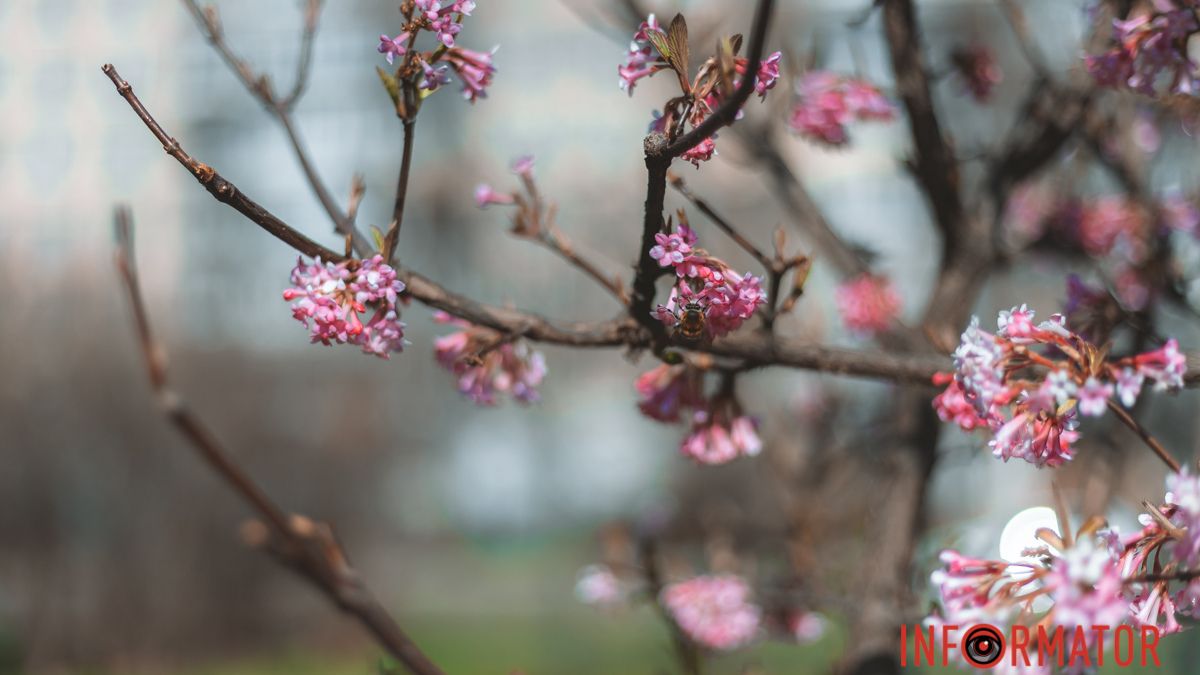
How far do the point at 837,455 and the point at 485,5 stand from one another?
17661 millimetres

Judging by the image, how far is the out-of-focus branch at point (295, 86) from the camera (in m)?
1.58

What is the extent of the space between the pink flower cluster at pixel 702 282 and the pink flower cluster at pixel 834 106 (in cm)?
128

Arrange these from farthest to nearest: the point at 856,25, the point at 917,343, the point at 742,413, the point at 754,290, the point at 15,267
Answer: the point at 15,267
the point at 917,343
the point at 856,25
the point at 742,413
the point at 754,290

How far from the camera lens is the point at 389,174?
1588 centimetres

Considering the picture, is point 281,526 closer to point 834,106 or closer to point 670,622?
point 670,622

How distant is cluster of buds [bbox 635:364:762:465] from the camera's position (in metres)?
1.53

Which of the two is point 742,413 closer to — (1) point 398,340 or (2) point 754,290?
(2) point 754,290

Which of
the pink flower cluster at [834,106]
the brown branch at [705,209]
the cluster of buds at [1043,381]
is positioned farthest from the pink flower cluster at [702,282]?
the pink flower cluster at [834,106]

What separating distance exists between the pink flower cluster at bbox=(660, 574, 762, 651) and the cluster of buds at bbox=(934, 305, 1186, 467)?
1.56m

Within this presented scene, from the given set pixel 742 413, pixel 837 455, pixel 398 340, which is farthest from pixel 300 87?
pixel 837 455

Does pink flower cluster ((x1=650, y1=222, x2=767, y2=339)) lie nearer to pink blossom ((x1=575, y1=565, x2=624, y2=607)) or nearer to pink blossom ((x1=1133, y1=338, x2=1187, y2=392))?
pink blossom ((x1=1133, y1=338, x2=1187, y2=392))

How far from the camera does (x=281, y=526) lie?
1046mm

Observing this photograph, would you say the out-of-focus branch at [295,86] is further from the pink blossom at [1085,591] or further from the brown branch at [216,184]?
the pink blossom at [1085,591]

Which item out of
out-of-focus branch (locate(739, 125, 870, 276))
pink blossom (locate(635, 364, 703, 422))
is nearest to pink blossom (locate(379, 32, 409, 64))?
pink blossom (locate(635, 364, 703, 422))
